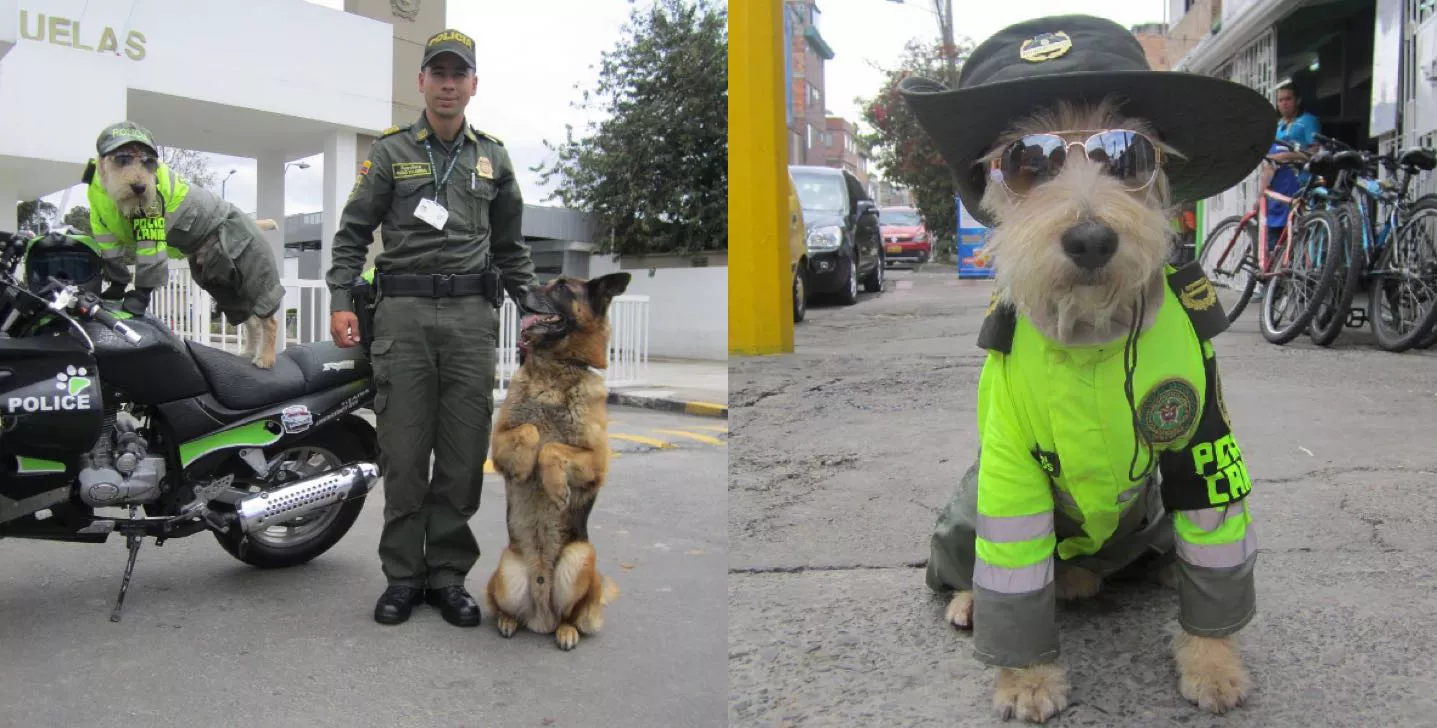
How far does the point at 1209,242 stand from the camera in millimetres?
8578

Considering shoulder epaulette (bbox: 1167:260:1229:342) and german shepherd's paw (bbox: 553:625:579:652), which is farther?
german shepherd's paw (bbox: 553:625:579:652)

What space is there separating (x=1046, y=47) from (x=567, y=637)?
7.30ft

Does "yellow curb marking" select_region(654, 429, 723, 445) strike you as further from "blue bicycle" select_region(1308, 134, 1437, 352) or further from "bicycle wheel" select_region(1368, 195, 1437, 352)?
"bicycle wheel" select_region(1368, 195, 1437, 352)

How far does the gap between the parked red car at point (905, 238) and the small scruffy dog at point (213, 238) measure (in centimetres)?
2022

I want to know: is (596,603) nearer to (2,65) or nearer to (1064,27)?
(1064,27)

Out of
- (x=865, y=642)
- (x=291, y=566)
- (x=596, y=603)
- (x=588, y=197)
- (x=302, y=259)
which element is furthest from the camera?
(x=588, y=197)

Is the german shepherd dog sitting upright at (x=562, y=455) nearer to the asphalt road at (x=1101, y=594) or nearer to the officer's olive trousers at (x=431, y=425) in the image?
the officer's olive trousers at (x=431, y=425)

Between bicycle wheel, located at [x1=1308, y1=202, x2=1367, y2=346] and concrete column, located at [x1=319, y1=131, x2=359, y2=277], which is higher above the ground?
concrete column, located at [x1=319, y1=131, x2=359, y2=277]

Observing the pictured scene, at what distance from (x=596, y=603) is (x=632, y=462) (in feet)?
11.6

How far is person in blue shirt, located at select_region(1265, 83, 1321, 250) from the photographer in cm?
784

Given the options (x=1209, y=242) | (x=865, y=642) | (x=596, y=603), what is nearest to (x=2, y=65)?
(x=596, y=603)

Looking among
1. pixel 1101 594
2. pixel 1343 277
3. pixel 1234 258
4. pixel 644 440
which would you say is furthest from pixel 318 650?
pixel 1234 258

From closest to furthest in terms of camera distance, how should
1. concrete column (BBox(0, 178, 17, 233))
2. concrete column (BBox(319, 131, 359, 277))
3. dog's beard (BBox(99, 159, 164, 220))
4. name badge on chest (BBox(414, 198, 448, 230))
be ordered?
name badge on chest (BBox(414, 198, 448, 230))
dog's beard (BBox(99, 159, 164, 220))
concrete column (BBox(0, 178, 17, 233))
concrete column (BBox(319, 131, 359, 277))

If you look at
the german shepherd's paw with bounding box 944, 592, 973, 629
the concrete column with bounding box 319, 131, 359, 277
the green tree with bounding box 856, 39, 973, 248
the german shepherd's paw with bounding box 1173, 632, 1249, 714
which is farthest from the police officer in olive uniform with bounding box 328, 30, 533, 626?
the green tree with bounding box 856, 39, 973, 248
